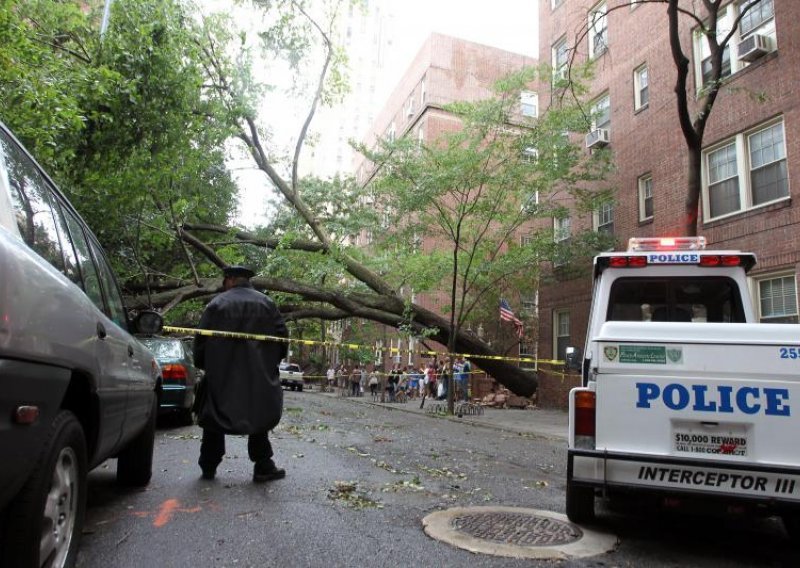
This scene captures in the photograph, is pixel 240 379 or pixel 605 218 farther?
pixel 605 218

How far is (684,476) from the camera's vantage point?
3914mm

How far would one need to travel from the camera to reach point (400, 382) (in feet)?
83.7

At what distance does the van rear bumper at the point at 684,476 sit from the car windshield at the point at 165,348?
7181 mm

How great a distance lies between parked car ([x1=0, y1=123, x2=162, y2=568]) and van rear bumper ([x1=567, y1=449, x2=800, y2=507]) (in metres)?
3.00

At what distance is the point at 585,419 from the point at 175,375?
693 centimetres

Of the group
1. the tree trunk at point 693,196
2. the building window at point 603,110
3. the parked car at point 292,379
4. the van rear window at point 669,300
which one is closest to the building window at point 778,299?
the tree trunk at point 693,196

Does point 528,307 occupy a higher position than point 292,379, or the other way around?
point 528,307

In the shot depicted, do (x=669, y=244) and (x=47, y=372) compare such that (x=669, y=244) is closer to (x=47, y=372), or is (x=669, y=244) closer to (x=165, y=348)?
(x=47, y=372)

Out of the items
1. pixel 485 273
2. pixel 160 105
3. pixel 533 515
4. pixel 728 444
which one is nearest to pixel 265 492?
pixel 533 515

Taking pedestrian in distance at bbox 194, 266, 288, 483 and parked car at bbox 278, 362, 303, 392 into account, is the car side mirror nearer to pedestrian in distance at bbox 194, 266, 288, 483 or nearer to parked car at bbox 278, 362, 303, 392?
pedestrian in distance at bbox 194, 266, 288, 483

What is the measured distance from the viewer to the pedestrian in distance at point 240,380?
17.0 feet

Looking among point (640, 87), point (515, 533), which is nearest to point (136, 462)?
point (515, 533)

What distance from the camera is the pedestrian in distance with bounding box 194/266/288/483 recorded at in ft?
17.0

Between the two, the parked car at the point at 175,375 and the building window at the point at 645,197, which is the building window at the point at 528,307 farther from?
the parked car at the point at 175,375
